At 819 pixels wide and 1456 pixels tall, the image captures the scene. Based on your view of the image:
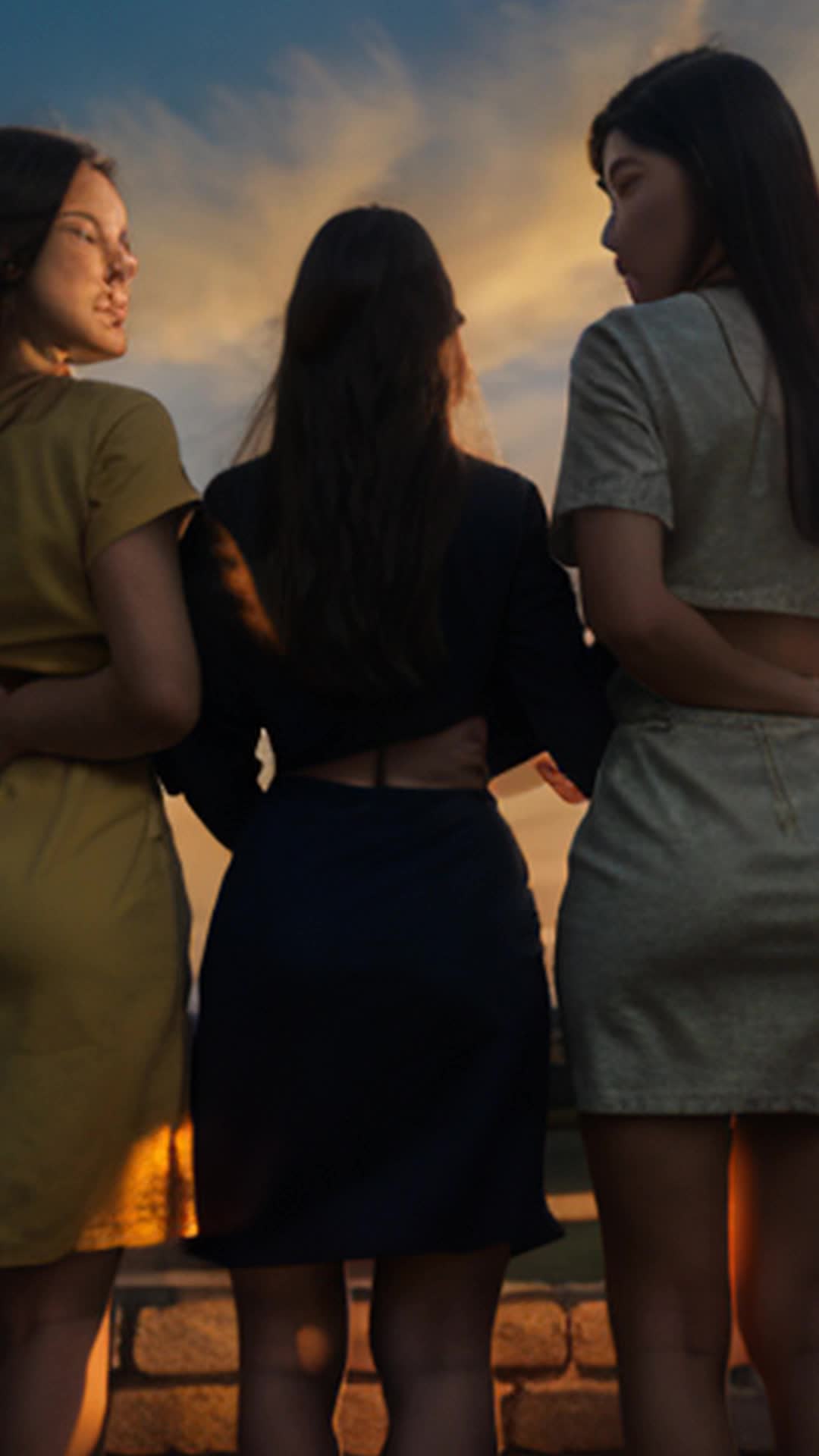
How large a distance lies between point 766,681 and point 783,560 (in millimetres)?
126

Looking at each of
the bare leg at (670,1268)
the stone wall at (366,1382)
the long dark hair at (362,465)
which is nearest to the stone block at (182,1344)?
the stone wall at (366,1382)

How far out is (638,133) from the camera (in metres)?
1.70

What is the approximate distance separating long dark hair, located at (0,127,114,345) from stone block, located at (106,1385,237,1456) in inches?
66.1

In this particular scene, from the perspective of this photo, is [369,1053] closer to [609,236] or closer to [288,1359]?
[288,1359]

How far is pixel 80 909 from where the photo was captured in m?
1.60

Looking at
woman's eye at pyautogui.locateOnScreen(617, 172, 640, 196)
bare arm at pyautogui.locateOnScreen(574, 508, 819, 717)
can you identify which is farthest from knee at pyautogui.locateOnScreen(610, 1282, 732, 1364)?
woman's eye at pyautogui.locateOnScreen(617, 172, 640, 196)

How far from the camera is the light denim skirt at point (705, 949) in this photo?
1.50m

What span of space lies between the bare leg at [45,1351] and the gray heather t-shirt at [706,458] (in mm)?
948

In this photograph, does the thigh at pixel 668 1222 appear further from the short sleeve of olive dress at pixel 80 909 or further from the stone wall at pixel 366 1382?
the stone wall at pixel 366 1382

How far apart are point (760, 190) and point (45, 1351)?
141cm

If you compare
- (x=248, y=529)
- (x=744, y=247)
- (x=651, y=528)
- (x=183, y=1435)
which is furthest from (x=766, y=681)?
(x=183, y=1435)

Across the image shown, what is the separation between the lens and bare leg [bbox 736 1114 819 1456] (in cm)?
155

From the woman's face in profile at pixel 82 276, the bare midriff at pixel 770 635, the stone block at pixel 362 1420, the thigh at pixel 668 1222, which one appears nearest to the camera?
the thigh at pixel 668 1222

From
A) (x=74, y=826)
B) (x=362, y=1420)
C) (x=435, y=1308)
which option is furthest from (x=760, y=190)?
(x=362, y=1420)
